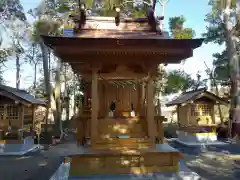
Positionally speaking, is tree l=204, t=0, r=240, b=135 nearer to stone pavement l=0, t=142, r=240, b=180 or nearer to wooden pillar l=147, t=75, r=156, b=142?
stone pavement l=0, t=142, r=240, b=180

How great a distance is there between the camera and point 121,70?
682 cm

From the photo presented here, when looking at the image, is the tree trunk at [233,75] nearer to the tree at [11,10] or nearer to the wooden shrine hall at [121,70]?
the wooden shrine hall at [121,70]

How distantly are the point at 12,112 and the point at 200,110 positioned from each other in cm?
1343

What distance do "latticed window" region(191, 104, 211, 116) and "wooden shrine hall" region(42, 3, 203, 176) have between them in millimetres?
10078

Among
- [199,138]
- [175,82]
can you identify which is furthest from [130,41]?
[175,82]

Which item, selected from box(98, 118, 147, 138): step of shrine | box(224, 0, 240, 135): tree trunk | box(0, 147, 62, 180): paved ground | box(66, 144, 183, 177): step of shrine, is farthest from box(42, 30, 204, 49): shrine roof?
box(224, 0, 240, 135): tree trunk

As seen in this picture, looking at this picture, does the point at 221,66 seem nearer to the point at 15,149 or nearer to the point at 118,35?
the point at 118,35

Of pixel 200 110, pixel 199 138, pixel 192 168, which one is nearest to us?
pixel 192 168

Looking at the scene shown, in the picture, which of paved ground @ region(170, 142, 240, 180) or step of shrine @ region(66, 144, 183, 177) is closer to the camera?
step of shrine @ region(66, 144, 183, 177)

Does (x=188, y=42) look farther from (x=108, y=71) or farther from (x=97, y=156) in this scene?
(x=97, y=156)

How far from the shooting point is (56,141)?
1598 centimetres

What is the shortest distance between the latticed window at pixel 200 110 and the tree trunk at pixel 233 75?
1797mm

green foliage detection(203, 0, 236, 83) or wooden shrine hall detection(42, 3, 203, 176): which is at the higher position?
green foliage detection(203, 0, 236, 83)

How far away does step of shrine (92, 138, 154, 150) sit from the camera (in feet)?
20.4
